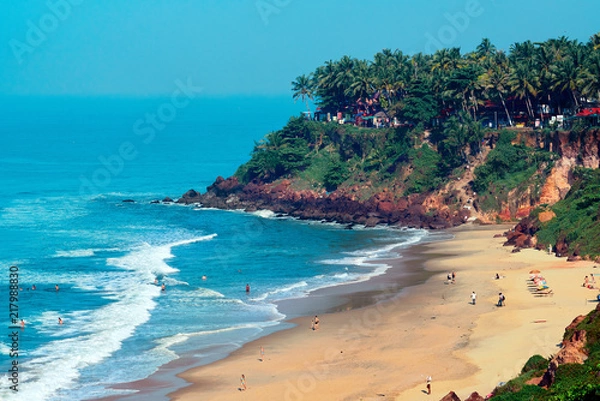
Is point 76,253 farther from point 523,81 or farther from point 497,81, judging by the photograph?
point 523,81

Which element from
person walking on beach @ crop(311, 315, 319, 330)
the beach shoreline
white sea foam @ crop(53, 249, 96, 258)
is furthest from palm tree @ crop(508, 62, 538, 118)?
person walking on beach @ crop(311, 315, 319, 330)

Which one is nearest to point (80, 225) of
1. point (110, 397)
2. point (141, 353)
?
point (141, 353)

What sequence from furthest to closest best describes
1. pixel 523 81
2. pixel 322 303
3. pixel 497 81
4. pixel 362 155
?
pixel 362 155
pixel 497 81
pixel 523 81
pixel 322 303

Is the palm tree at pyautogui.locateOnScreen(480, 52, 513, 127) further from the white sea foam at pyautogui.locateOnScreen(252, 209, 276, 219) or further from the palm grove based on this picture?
the white sea foam at pyautogui.locateOnScreen(252, 209, 276, 219)

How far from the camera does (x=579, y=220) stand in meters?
68.1

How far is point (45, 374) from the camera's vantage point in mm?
46031

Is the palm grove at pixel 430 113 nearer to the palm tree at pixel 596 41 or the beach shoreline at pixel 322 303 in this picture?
the palm tree at pixel 596 41

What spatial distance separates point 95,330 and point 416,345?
18.1 meters

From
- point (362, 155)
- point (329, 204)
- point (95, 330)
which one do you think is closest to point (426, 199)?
point (329, 204)

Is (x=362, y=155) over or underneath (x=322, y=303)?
over

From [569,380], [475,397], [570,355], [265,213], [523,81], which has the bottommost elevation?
[475,397]

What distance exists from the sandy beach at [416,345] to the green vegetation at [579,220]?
2.52 metres

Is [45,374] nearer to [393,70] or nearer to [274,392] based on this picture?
[274,392]

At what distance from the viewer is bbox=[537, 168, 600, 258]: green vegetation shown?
64.8 metres
